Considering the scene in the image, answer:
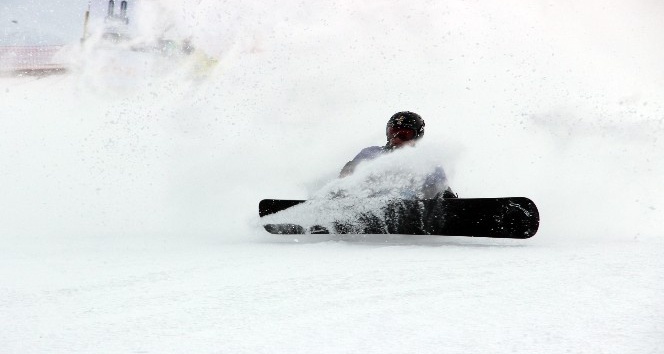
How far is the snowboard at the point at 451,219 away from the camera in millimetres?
3492

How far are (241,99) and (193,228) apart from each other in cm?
453

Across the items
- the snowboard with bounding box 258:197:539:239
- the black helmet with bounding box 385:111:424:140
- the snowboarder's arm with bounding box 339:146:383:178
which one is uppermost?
the black helmet with bounding box 385:111:424:140

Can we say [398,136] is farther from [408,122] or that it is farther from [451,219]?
[451,219]

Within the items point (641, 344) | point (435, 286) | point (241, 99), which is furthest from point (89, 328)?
point (241, 99)

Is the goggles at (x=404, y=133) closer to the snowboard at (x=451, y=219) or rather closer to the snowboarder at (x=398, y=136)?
the snowboarder at (x=398, y=136)

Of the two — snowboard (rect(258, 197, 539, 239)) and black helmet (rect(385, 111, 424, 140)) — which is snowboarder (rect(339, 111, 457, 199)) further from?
snowboard (rect(258, 197, 539, 239))

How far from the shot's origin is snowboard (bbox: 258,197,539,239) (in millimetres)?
3492

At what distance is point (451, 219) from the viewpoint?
11.9 ft

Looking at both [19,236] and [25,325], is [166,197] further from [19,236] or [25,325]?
[25,325]

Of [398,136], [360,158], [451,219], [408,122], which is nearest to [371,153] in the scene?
[360,158]

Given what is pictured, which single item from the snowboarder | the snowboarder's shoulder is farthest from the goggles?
the snowboarder's shoulder

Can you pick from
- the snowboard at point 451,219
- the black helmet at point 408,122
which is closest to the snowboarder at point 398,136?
the black helmet at point 408,122

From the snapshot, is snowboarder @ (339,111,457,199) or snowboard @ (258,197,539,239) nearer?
snowboard @ (258,197,539,239)

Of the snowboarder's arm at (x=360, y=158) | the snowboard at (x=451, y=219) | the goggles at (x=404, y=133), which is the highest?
the goggles at (x=404, y=133)
